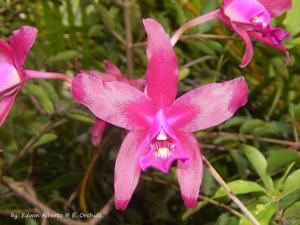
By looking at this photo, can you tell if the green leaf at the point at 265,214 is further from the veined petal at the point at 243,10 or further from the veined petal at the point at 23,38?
the veined petal at the point at 23,38

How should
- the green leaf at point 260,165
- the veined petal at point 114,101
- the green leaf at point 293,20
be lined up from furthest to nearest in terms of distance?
the green leaf at point 293,20
the green leaf at point 260,165
the veined petal at point 114,101

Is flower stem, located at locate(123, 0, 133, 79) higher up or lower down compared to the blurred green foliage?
higher up

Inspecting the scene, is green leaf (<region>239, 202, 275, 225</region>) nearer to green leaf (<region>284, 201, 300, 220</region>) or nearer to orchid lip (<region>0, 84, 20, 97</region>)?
green leaf (<region>284, 201, 300, 220</region>)

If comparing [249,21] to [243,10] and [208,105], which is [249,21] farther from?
[208,105]

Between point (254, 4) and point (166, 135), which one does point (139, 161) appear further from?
point (254, 4)

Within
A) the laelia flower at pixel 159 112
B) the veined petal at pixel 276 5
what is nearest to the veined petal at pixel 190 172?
the laelia flower at pixel 159 112

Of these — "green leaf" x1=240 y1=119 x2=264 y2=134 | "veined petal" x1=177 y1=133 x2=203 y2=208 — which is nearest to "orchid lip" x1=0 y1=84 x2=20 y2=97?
"veined petal" x1=177 y1=133 x2=203 y2=208

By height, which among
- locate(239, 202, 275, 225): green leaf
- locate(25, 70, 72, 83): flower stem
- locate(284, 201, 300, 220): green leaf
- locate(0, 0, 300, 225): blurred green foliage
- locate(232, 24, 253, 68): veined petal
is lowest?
locate(0, 0, 300, 225): blurred green foliage

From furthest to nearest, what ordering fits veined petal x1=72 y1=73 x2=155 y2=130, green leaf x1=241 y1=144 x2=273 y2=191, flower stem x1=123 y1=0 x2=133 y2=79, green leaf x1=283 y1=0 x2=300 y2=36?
flower stem x1=123 y1=0 x2=133 y2=79, green leaf x1=283 y1=0 x2=300 y2=36, green leaf x1=241 y1=144 x2=273 y2=191, veined petal x1=72 y1=73 x2=155 y2=130
